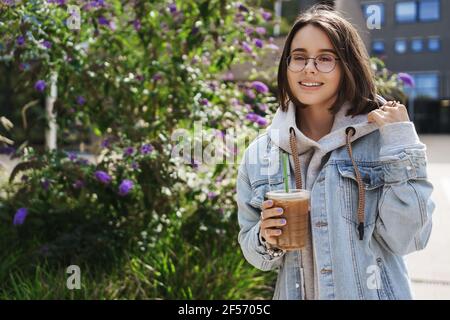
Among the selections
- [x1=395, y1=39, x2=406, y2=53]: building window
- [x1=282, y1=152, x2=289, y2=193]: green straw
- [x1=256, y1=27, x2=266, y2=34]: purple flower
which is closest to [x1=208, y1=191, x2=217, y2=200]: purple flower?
[x1=256, y1=27, x2=266, y2=34]: purple flower

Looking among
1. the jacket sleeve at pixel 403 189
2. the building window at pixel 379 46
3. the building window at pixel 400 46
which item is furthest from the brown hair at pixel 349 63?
the building window at pixel 400 46

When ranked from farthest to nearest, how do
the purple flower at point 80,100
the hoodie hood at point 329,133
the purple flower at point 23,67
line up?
the purple flower at point 80,100
the purple flower at point 23,67
the hoodie hood at point 329,133

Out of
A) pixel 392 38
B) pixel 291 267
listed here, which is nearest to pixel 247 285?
pixel 291 267

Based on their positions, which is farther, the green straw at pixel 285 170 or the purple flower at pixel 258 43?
the purple flower at pixel 258 43

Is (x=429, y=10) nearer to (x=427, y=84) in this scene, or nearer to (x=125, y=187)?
(x=427, y=84)

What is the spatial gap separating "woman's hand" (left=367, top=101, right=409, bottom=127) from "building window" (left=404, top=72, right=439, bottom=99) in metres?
30.5

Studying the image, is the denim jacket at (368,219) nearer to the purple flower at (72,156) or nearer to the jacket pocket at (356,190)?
the jacket pocket at (356,190)

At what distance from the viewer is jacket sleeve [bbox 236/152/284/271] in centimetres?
153

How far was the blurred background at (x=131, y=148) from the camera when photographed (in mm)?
3256

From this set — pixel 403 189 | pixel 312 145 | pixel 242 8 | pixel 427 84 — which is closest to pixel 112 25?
pixel 242 8

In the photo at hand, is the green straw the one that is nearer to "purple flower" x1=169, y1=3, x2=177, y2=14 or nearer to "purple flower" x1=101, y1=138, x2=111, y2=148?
"purple flower" x1=101, y1=138, x2=111, y2=148

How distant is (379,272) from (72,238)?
2.46 meters

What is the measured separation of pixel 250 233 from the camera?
1.57 metres

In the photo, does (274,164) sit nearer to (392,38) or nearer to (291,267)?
(291,267)
